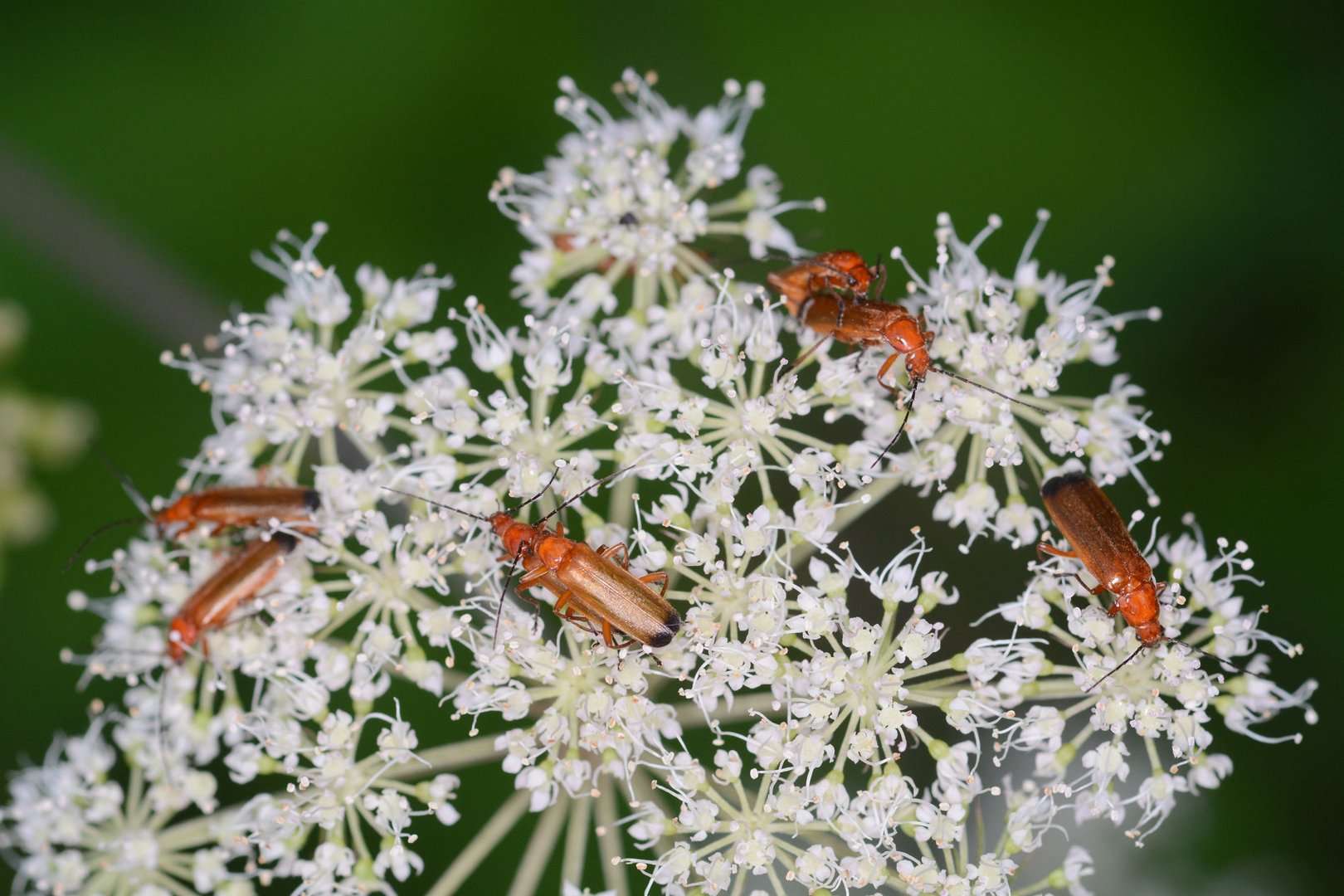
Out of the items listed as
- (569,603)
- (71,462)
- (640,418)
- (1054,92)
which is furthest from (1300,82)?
(71,462)

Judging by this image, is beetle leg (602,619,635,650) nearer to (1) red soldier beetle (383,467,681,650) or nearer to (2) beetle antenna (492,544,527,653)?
(1) red soldier beetle (383,467,681,650)

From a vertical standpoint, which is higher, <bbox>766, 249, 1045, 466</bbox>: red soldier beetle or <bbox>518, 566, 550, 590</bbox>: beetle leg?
<bbox>766, 249, 1045, 466</bbox>: red soldier beetle

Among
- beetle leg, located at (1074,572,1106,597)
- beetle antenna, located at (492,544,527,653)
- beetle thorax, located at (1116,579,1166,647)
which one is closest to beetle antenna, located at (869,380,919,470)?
beetle leg, located at (1074,572,1106,597)

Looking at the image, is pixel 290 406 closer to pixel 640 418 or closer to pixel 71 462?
pixel 640 418

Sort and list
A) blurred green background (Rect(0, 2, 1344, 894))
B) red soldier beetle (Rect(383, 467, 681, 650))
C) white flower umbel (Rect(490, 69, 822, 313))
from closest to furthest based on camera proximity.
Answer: red soldier beetle (Rect(383, 467, 681, 650)), white flower umbel (Rect(490, 69, 822, 313)), blurred green background (Rect(0, 2, 1344, 894))

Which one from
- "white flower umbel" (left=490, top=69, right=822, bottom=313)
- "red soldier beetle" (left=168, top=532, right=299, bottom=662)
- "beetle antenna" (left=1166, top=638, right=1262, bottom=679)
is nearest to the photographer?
"beetle antenna" (left=1166, top=638, right=1262, bottom=679)

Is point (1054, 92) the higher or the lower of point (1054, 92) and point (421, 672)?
the higher

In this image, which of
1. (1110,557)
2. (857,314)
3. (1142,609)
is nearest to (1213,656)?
(1142,609)
